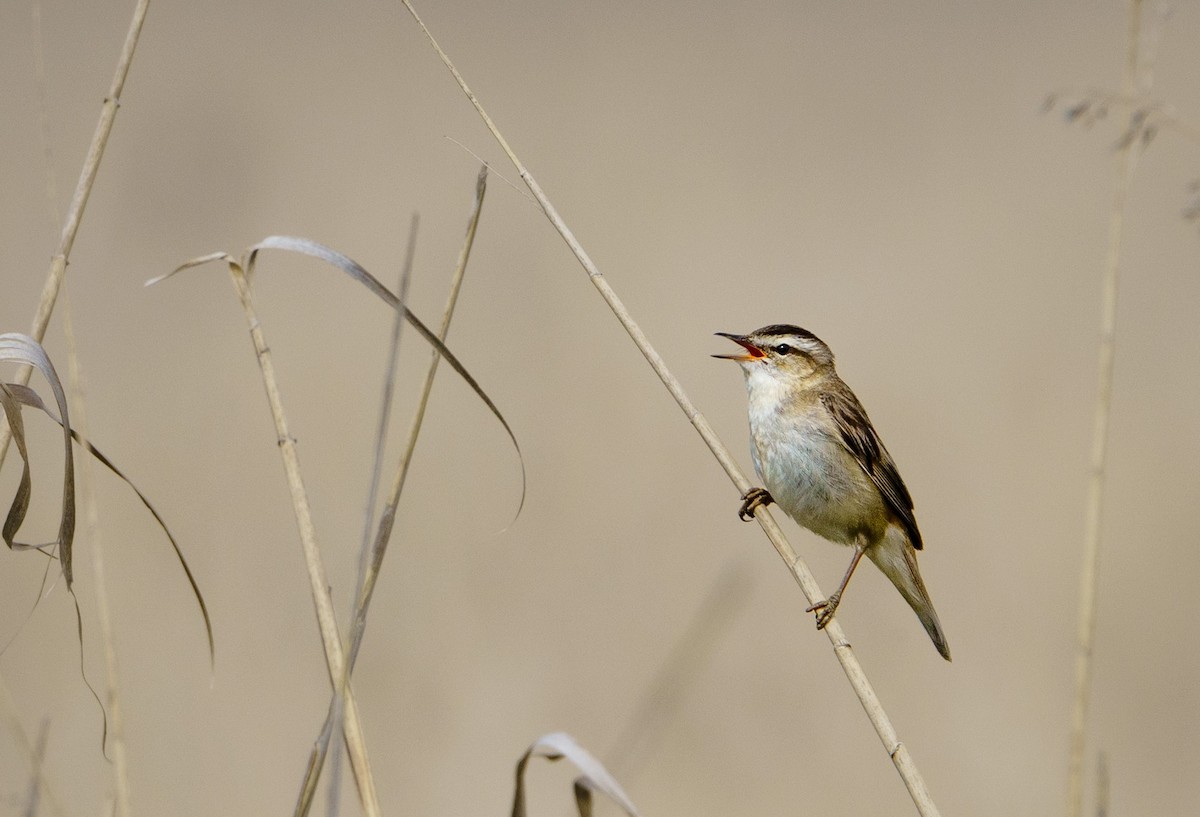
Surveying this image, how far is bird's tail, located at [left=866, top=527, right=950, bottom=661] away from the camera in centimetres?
341

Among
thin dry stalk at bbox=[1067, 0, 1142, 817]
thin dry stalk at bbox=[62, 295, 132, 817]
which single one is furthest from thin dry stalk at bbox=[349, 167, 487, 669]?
thin dry stalk at bbox=[1067, 0, 1142, 817]

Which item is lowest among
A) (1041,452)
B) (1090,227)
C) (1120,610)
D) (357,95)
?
(1120,610)

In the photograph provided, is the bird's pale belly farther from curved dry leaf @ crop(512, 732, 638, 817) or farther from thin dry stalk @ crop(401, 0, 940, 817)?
curved dry leaf @ crop(512, 732, 638, 817)

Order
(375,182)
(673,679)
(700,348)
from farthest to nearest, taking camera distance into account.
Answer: (375,182) → (700,348) → (673,679)

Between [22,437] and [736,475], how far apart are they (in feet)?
4.09

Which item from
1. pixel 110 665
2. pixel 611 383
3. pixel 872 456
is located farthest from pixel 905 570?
pixel 611 383

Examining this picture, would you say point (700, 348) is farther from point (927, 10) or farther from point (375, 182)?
point (927, 10)

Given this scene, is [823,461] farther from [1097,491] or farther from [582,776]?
[582,776]

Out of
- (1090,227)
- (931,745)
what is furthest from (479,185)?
(1090,227)

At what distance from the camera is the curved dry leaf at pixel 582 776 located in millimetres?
1529

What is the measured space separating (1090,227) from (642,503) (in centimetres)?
354

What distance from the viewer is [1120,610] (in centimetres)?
531

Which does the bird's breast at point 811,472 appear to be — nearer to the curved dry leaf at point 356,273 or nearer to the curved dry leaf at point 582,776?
the curved dry leaf at point 356,273

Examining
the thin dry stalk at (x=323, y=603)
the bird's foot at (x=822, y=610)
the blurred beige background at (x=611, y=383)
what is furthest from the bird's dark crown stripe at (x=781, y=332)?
the thin dry stalk at (x=323, y=603)
